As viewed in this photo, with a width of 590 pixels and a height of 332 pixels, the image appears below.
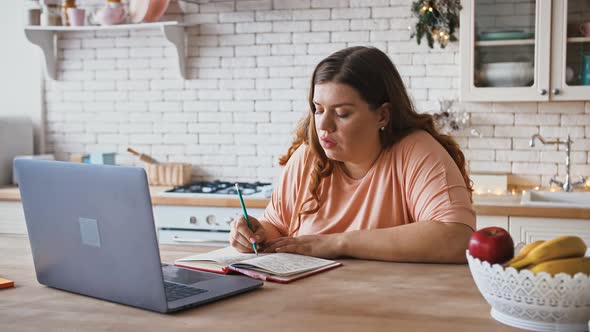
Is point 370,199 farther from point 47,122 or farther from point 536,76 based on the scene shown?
point 47,122

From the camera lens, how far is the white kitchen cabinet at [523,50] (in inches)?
142

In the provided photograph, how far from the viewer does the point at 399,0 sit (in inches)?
161

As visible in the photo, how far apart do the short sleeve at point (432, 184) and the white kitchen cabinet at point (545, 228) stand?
123 centimetres

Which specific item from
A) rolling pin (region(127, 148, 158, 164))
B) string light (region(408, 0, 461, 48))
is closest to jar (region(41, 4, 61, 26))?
rolling pin (region(127, 148, 158, 164))

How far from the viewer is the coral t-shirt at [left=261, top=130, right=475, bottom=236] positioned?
87.9 inches

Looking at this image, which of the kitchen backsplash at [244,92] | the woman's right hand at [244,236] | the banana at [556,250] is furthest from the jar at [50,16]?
the banana at [556,250]

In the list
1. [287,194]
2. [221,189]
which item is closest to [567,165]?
[221,189]

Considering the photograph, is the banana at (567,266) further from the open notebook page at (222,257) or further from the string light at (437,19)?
the string light at (437,19)

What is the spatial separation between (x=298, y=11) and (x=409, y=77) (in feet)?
2.43

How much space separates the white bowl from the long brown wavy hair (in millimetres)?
1365

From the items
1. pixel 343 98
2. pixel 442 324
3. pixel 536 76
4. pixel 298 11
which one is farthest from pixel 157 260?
pixel 298 11

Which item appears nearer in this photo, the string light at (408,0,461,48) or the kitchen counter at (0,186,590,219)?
the kitchen counter at (0,186,590,219)

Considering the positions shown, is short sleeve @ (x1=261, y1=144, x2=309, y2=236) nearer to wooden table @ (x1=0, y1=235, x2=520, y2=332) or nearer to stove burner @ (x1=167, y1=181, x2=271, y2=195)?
wooden table @ (x1=0, y1=235, x2=520, y2=332)

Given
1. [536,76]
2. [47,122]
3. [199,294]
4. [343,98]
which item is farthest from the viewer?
[47,122]
